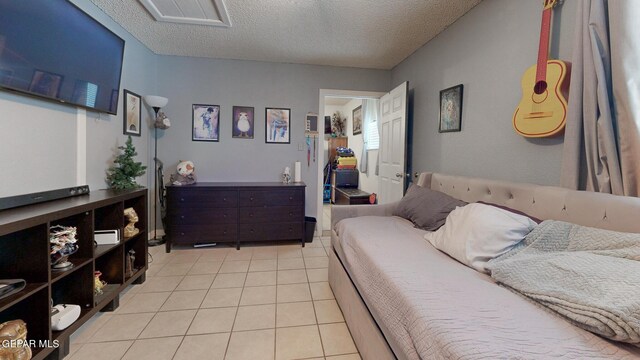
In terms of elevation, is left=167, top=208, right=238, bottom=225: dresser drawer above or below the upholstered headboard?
below

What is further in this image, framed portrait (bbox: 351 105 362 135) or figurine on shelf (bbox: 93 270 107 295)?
framed portrait (bbox: 351 105 362 135)

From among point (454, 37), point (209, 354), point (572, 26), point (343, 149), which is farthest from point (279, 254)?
point (343, 149)

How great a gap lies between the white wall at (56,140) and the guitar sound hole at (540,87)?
2992mm

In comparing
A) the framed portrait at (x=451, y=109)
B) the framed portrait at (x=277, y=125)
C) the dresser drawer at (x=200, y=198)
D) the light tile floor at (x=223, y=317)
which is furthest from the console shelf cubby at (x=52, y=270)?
the framed portrait at (x=451, y=109)

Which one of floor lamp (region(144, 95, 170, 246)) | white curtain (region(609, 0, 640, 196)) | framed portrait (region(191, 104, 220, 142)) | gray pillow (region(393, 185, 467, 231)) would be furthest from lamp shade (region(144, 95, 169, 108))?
white curtain (region(609, 0, 640, 196))

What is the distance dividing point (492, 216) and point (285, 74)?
301cm

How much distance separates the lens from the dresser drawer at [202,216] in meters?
3.06

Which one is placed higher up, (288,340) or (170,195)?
(170,195)

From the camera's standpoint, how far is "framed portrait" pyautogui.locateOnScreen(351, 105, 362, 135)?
216 inches

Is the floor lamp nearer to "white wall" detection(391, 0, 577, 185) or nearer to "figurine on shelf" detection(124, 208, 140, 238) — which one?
"figurine on shelf" detection(124, 208, 140, 238)

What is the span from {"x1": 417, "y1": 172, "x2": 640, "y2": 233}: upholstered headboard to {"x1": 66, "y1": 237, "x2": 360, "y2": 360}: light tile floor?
48.9 inches

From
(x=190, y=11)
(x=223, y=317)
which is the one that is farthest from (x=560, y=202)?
(x=190, y=11)

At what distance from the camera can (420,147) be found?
9.94 ft

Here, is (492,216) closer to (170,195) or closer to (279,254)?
(279,254)
